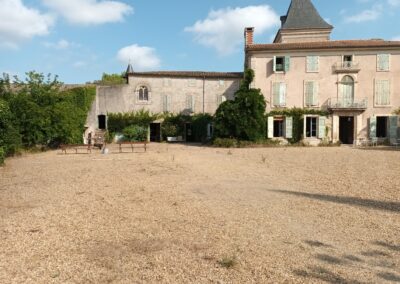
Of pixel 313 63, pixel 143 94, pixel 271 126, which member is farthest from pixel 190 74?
pixel 313 63

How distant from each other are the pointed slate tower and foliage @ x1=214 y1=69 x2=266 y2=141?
10004 millimetres

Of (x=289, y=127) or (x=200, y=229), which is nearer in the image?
(x=200, y=229)

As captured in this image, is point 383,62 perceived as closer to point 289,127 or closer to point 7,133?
point 289,127

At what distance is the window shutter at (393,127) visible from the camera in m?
20.7

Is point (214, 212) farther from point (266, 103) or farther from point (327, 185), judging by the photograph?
point (266, 103)

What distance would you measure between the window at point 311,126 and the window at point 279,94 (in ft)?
6.16

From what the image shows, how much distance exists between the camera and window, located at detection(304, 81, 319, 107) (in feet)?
70.8

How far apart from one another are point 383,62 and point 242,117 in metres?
9.78

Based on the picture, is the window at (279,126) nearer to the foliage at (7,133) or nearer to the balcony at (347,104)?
the balcony at (347,104)

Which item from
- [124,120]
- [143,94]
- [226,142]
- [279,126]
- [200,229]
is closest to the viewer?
[200,229]

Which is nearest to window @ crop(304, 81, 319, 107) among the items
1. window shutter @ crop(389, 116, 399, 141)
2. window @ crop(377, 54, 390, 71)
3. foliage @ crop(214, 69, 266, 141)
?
foliage @ crop(214, 69, 266, 141)

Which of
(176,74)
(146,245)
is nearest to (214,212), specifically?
(146,245)

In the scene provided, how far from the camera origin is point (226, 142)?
1909 cm

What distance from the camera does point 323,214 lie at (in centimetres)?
532
